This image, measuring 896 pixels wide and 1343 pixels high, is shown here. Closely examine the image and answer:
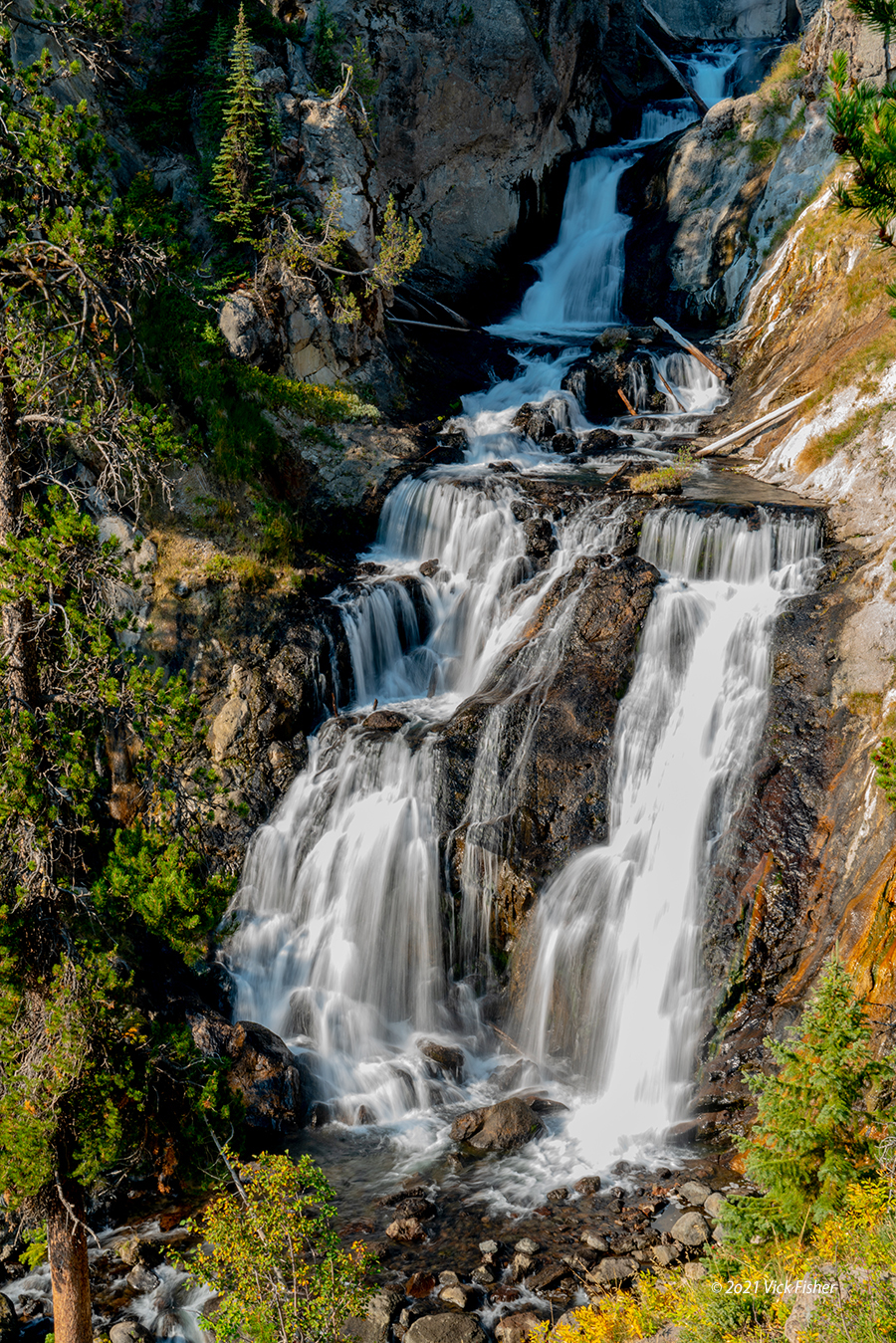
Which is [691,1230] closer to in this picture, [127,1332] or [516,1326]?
[516,1326]

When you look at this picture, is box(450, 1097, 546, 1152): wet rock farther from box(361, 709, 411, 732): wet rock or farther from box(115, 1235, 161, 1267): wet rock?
box(361, 709, 411, 732): wet rock

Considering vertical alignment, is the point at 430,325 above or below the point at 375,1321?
above

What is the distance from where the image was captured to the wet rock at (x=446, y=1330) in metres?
7.24

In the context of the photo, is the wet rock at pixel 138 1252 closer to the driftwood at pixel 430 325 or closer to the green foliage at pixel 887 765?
the green foliage at pixel 887 765

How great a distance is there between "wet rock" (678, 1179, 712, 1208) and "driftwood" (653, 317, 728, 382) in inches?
661

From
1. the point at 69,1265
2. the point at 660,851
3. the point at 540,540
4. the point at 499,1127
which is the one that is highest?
the point at 540,540

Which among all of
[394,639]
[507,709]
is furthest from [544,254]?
[507,709]

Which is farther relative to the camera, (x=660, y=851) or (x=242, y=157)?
(x=242, y=157)

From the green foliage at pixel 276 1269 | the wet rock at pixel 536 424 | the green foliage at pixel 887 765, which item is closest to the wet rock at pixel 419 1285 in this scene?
the green foliage at pixel 276 1269

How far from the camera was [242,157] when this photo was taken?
61.8 ft

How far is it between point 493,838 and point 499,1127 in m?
3.59

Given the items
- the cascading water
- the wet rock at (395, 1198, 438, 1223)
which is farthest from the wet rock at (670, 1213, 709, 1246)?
the wet rock at (395, 1198, 438, 1223)

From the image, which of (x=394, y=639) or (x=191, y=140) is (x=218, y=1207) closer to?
(x=394, y=639)

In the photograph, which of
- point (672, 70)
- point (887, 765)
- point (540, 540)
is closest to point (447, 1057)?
point (887, 765)
